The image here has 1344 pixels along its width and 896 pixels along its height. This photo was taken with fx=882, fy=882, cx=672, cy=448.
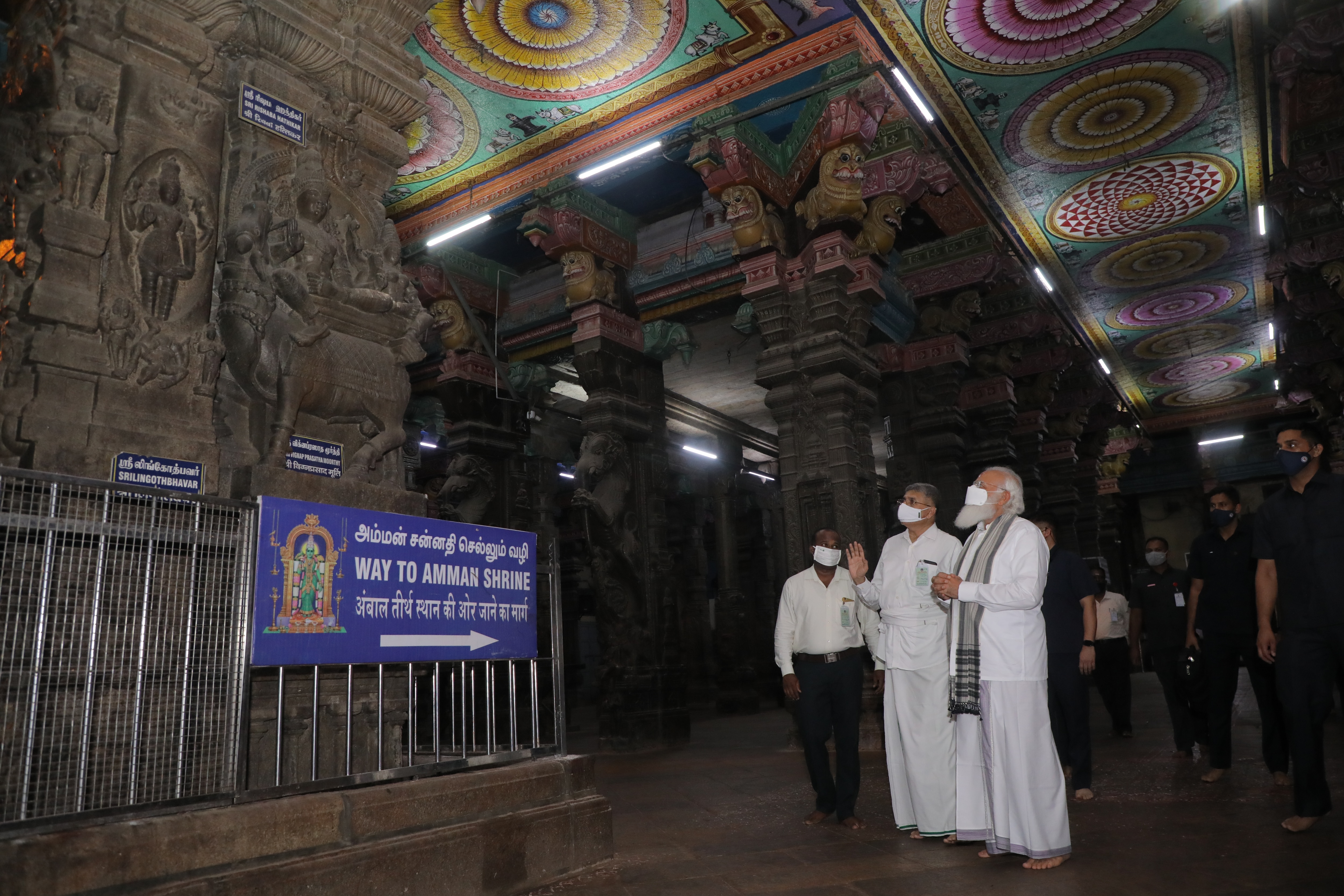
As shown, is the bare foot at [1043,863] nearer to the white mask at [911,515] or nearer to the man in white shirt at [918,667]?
the man in white shirt at [918,667]

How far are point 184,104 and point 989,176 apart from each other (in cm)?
889

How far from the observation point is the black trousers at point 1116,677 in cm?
812

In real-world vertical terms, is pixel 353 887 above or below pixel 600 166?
below

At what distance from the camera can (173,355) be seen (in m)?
3.65

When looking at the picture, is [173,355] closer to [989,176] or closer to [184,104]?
[184,104]

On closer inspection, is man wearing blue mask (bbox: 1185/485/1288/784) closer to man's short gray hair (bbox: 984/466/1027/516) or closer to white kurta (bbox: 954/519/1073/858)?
man's short gray hair (bbox: 984/466/1027/516)

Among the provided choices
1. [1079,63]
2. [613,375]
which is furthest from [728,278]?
[1079,63]

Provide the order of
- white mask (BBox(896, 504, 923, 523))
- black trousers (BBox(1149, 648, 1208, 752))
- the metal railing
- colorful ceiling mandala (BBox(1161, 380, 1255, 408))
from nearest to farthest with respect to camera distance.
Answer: the metal railing
white mask (BBox(896, 504, 923, 523))
black trousers (BBox(1149, 648, 1208, 752))
colorful ceiling mandala (BBox(1161, 380, 1255, 408))

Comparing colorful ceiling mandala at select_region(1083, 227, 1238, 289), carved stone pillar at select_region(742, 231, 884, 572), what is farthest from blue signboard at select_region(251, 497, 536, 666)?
colorful ceiling mandala at select_region(1083, 227, 1238, 289)

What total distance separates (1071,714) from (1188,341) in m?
13.6

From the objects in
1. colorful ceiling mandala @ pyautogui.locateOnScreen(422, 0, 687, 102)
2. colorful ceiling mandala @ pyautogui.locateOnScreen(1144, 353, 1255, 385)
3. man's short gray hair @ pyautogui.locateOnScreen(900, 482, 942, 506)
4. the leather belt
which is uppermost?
colorful ceiling mandala @ pyautogui.locateOnScreen(422, 0, 687, 102)

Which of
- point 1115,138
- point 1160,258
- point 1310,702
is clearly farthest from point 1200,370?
point 1310,702

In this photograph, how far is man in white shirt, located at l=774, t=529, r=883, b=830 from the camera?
471 centimetres

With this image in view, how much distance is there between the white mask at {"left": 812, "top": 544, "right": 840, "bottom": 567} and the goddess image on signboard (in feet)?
8.70
